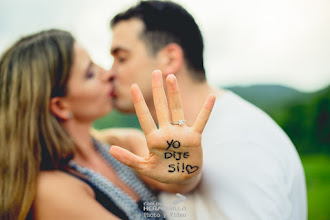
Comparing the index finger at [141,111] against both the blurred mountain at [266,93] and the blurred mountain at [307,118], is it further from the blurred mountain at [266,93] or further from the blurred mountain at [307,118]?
the blurred mountain at [307,118]

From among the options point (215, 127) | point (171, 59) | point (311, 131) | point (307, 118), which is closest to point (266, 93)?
point (171, 59)

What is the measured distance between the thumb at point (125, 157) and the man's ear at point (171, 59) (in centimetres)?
66

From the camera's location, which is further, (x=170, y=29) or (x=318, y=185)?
(x=318, y=185)

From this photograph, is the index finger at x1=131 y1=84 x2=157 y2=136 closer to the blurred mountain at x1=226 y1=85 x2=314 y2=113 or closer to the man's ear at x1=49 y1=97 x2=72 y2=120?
the man's ear at x1=49 y1=97 x2=72 y2=120

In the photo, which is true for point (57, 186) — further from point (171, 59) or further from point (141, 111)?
point (171, 59)

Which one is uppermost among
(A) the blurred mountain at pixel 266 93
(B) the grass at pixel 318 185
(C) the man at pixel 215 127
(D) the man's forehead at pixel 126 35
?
(D) the man's forehead at pixel 126 35

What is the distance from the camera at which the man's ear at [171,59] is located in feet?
4.47

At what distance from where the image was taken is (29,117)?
4.14ft

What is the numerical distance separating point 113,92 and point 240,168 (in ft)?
2.90

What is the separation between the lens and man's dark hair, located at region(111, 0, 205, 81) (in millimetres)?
1343

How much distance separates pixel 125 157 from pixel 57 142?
2.03ft

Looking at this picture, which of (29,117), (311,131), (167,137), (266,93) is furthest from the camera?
(311,131)

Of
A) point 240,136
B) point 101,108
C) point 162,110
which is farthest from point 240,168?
point 101,108

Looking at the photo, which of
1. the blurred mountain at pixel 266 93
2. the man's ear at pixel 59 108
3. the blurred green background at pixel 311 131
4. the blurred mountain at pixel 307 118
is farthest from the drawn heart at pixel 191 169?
the blurred mountain at pixel 307 118
